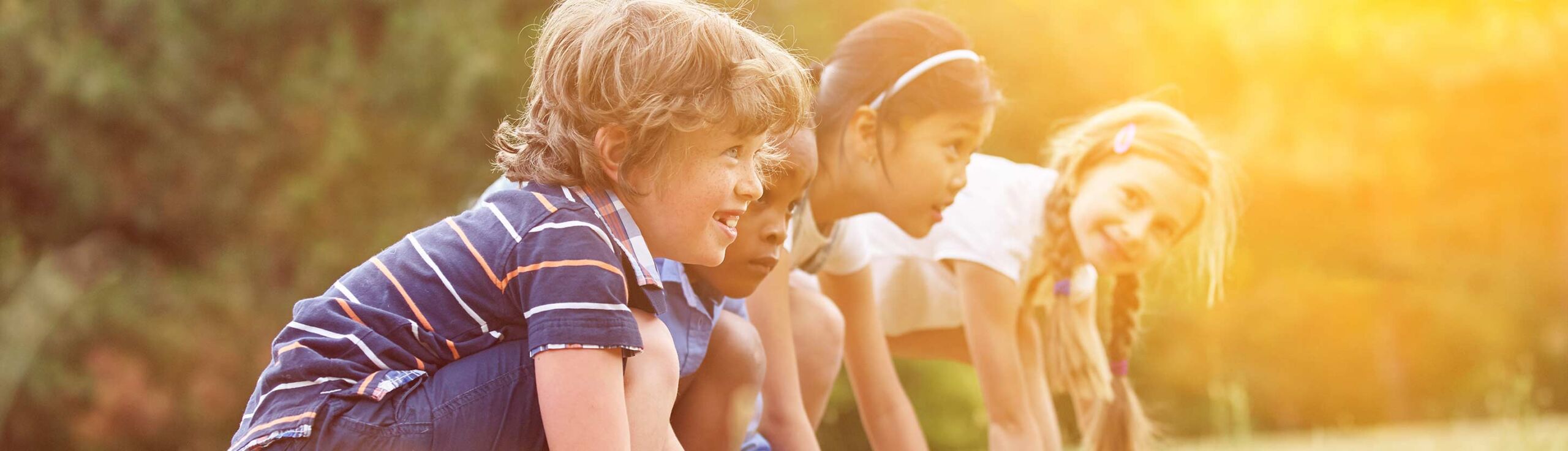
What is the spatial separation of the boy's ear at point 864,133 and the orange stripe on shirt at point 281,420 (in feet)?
4.07

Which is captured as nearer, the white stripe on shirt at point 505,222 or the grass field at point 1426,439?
the white stripe on shirt at point 505,222

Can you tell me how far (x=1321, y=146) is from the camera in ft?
26.6

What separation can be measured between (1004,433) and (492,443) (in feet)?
5.11

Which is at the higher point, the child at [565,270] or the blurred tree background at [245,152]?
the blurred tree background at [245,152]

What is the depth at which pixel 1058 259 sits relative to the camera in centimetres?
291

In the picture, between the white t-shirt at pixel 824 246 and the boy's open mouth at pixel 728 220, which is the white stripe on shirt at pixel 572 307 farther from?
the white t-shirt at pixel 824 246

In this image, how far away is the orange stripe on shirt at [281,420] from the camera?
4.35 feet

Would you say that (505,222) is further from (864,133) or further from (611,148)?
(864,133)

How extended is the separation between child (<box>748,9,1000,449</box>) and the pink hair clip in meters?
0.41

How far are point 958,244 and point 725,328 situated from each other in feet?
3.25

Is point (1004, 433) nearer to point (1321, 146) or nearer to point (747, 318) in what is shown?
point (747, 318)

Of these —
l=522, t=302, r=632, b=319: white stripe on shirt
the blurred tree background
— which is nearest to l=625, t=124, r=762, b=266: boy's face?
l=522, t=302, r=632, b=319: white stripe on shirt

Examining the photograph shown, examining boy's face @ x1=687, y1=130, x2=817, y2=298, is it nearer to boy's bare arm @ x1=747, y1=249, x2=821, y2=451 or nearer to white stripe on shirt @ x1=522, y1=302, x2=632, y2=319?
boy's bare arm @ x1=747, y1=249, x2=821, y2=451

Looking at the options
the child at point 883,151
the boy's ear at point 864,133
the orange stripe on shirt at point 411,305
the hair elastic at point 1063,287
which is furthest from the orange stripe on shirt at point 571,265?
the hair elastic at point 1063,287
